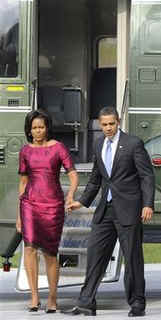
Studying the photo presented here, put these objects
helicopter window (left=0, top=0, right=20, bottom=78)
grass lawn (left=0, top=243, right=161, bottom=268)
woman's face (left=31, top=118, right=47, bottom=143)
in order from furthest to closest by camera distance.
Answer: grass lawn (left=0, top=243, right=161, bottom=268) < helicopter window (left=0, top=0, right=20, bottom=78) < woman's face (left=31, top=118, right=47, bottom=143)

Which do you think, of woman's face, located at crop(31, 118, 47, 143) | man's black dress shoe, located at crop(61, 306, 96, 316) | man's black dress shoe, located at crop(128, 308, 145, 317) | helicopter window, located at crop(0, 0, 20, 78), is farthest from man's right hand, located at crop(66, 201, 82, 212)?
helicopter window, located at crop(0, 0, 20, 78)

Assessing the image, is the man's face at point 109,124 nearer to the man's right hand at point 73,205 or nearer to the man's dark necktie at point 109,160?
the man's dark necktie at point 109,160

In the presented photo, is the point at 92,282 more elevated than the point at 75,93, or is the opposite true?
the point at 75,93

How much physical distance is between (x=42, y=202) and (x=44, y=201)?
0.02 metres

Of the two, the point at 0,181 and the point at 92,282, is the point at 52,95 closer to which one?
the point at 0,181

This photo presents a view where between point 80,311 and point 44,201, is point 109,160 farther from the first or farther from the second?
point 80,311

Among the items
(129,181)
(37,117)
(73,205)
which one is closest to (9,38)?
(37,117)

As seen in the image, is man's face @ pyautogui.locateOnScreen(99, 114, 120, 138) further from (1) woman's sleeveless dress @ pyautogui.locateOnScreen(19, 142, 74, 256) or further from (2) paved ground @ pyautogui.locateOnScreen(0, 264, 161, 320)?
(2) paved ground @ pyautogui.locateOnScreen(0, 264, 161, 320)

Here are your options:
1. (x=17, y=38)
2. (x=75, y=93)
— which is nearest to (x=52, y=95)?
(x=75, y=93)

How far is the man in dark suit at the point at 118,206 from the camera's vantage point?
8.66 m

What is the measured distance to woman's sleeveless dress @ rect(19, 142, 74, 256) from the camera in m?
8.77

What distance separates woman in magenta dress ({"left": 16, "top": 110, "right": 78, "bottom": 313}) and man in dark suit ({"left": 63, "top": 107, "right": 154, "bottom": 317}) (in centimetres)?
18

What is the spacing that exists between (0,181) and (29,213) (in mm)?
1139

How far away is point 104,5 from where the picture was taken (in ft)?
41.6
